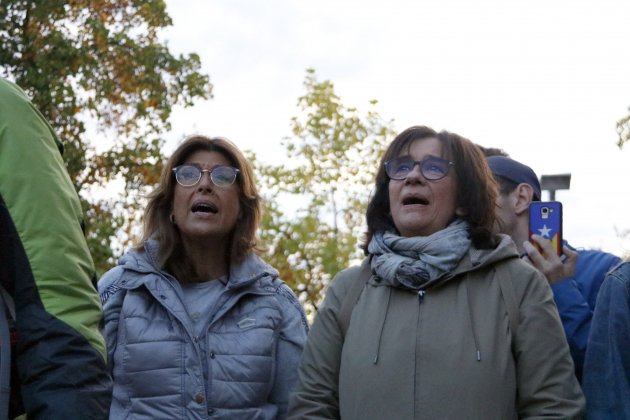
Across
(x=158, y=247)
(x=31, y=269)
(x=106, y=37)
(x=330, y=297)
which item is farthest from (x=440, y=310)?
(x=106, y=37)

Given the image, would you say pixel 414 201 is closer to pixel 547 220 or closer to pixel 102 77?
pixel 547 220

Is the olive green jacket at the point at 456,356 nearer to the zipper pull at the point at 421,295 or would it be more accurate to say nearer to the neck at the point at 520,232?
the zipper pull at the point at 421,295

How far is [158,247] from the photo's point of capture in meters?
4.52

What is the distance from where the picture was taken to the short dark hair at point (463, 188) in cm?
402

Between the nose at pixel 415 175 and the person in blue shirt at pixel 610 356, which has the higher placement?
the nose at pixel 415 175

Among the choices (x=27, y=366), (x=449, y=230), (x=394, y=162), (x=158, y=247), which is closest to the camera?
(x=27, y=366)

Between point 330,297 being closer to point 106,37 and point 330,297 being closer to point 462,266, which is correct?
point 462,266

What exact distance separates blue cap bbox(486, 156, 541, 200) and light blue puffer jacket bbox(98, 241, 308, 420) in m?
1.25

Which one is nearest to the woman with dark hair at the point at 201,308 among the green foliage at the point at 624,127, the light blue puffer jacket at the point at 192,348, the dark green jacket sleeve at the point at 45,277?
the light blue puffer jacket at the point at 192,348

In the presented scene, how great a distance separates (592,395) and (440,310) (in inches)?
24.9

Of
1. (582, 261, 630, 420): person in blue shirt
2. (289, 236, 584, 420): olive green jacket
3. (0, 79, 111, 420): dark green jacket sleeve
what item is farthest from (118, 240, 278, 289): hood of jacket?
(0, 79, 111, 420): dark green jacket sleeve

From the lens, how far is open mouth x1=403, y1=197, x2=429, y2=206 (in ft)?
13.4

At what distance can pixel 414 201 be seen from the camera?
4113 millimetres

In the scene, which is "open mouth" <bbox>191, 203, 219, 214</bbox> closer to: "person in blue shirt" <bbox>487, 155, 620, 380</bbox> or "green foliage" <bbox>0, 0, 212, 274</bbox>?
"person in blue shirt" <bbox>487, 155, 620, 380</bbox>
